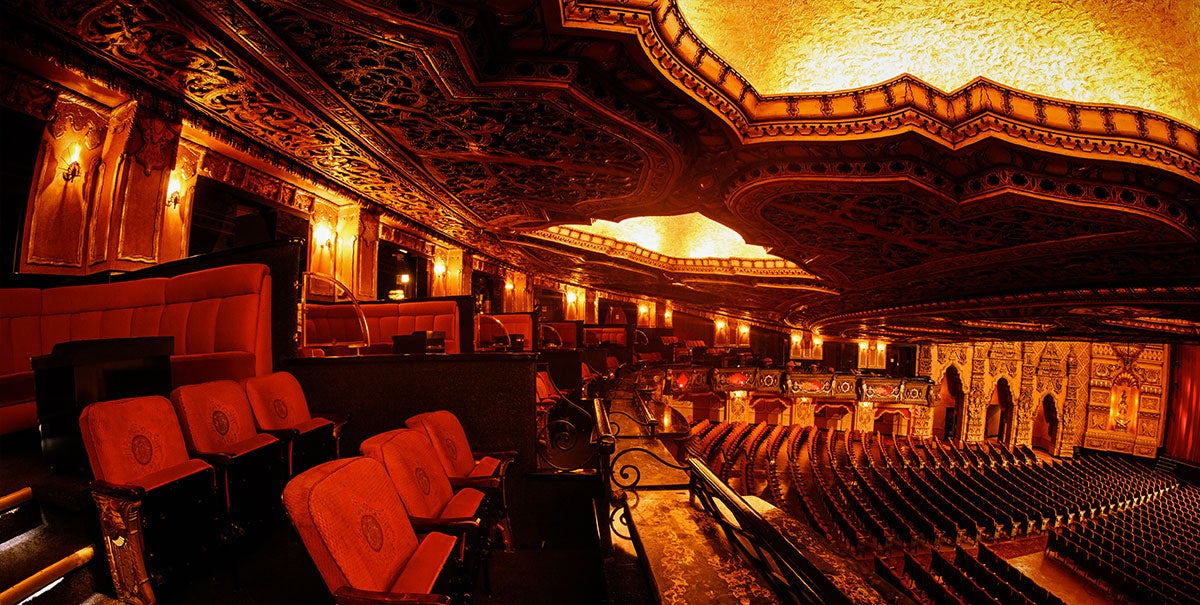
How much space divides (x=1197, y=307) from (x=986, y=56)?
8823 mm

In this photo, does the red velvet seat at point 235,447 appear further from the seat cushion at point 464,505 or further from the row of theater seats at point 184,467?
the seat cushion at point 464,505

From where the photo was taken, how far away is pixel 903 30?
4.32 meters

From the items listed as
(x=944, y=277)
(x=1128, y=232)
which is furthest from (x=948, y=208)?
(x=944, y=277)

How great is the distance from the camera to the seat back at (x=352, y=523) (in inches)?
52.3

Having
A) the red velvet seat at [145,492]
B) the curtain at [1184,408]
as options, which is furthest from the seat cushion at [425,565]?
the curtain at [1184,408]

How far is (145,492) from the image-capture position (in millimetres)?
1561

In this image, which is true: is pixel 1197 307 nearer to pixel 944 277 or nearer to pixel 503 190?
pixel 944 277

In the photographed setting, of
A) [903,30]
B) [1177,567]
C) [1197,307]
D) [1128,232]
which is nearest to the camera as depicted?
[903,30]

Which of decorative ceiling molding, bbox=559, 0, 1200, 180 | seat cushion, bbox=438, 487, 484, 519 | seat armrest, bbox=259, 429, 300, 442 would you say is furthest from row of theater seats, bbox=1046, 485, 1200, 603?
seat armrest, bbox=259, 429, 300, 442

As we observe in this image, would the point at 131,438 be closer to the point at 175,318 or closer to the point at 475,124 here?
the point at 175,318

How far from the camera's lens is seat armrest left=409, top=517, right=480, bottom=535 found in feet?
6.01

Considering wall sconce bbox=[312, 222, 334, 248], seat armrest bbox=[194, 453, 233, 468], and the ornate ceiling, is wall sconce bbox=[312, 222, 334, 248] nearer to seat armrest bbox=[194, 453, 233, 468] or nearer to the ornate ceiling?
the ornate ceiling

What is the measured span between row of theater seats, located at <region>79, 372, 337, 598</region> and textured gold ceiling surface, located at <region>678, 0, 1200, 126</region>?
4.24 m

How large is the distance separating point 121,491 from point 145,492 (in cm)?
6
